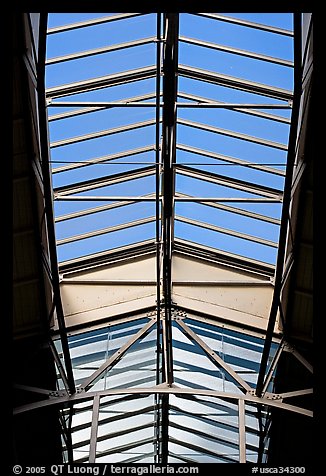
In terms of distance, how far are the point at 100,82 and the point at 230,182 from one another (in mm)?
4478

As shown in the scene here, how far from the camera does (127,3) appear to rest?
8.64 meters

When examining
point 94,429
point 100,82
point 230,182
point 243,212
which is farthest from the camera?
point 243,212

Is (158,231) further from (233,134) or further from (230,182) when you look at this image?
(233,134)

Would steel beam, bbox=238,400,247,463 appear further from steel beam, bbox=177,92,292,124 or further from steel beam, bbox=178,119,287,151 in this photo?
steel beam, bbox=177,92,292,124

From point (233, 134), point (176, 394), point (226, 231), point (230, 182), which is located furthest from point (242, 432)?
point (233, 134)

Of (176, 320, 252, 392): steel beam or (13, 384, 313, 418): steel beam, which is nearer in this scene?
(13, 384, 313, 418): steel beam

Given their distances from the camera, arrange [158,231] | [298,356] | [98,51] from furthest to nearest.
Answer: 1. [158,231]
2. [298,356]
3. [98,51]

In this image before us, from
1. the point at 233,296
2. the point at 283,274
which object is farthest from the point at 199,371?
the point at 283,274

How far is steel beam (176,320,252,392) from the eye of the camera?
65.8 feet

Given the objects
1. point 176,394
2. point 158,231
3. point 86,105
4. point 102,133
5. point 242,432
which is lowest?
point 242,432

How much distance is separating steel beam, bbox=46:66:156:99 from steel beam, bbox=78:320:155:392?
698 cm

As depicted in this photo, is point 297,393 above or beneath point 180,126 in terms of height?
beneath

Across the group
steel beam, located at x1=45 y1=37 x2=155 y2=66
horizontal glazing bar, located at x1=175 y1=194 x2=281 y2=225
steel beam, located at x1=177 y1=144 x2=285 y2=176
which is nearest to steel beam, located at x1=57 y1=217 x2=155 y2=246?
horizontal glazing bar, located at x1=175 y1=194 x2=281 y2=225

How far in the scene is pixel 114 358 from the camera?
68.0ft
